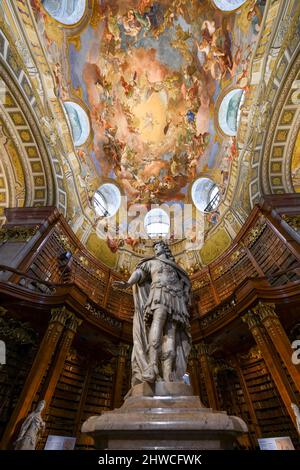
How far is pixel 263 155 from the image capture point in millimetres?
11602

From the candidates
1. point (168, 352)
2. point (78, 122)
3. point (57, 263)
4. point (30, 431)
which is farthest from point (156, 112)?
point (30, 431)

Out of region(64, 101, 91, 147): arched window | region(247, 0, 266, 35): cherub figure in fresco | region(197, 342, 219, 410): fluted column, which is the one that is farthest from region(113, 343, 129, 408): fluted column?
region(247, 0, 266, 35): cherub figure in fresco

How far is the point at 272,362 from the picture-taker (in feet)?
23.1

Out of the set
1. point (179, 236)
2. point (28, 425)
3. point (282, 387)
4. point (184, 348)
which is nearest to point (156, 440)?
point (184, 348)

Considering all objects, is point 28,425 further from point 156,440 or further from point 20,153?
point 20,153

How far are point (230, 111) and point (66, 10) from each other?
31.8 ft

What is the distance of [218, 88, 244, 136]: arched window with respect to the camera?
42.2 ft

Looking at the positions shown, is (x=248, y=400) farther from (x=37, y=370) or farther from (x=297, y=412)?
(x=37, y=370)

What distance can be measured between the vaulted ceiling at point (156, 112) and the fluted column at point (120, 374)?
211 inches

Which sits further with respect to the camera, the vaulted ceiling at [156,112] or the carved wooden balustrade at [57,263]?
the vaulted ceiling at [156,112]

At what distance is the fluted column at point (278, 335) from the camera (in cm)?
640

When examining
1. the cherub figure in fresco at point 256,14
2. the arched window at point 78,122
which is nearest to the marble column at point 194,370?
the arched window at point 78,122

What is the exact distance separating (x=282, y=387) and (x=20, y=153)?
13.4m

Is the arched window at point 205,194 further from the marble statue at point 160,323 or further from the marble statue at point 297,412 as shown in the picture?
the marble statue at point 160,323
